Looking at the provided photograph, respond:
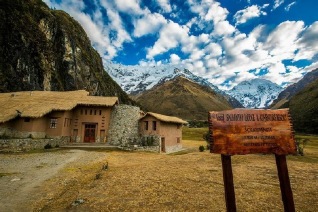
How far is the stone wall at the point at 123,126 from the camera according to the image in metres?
45.1

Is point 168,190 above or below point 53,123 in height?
below

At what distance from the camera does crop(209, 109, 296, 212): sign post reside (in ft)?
25.8

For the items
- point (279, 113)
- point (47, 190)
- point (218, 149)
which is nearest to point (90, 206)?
point (47, 190)

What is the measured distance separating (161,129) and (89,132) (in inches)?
566

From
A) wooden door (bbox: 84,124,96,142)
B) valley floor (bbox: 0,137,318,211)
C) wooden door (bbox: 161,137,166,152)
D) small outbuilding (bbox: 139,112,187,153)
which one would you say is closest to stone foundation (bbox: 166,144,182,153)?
small outbuilding (bbox: 139,112,187,153)

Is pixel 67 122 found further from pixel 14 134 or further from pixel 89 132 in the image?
pixel 14 134

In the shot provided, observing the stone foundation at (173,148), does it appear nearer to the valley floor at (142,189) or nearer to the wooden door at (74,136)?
the wooden door at (74,136)

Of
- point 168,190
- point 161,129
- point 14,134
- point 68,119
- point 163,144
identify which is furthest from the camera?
point 163,144

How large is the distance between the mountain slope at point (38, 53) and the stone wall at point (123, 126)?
91.9 ft

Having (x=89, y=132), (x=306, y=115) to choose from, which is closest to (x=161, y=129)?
A: (x=89, y=132)

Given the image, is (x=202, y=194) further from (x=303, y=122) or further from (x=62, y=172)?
(x=303, y=122)

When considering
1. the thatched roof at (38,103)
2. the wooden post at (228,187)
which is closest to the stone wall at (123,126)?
the thatched roof at (38,103)

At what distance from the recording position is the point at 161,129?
1724 inches

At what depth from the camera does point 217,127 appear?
799 centimetres
